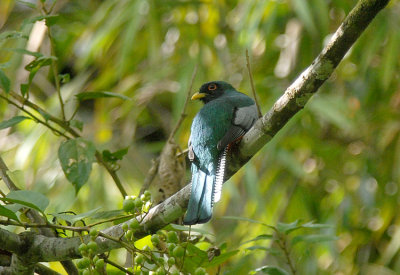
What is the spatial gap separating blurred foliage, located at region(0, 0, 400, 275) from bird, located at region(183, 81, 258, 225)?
147cm

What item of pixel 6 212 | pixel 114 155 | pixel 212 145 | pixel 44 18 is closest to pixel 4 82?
pixel 44 18

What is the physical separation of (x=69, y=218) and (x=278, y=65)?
4207mm

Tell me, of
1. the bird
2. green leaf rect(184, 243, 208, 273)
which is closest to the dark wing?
the bird

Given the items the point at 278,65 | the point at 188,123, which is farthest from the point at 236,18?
the point at 188,123

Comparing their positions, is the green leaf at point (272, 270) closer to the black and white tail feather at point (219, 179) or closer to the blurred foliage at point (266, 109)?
the black and white tail feather at point (219, 179)

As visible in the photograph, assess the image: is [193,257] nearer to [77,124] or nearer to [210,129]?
[77,124]

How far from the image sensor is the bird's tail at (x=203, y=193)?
222 centimetres

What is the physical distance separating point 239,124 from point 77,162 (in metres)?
0.81

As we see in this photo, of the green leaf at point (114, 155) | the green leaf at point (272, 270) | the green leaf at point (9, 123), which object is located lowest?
the green leaf at point (272, 270)

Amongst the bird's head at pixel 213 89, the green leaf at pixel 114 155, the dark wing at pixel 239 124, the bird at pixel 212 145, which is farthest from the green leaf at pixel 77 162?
the bird's head at pixel 213 89

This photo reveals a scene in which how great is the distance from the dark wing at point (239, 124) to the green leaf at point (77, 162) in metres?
0.56

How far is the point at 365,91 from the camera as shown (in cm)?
548

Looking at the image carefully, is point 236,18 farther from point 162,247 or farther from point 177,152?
point 162,247

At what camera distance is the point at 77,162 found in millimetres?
2529
